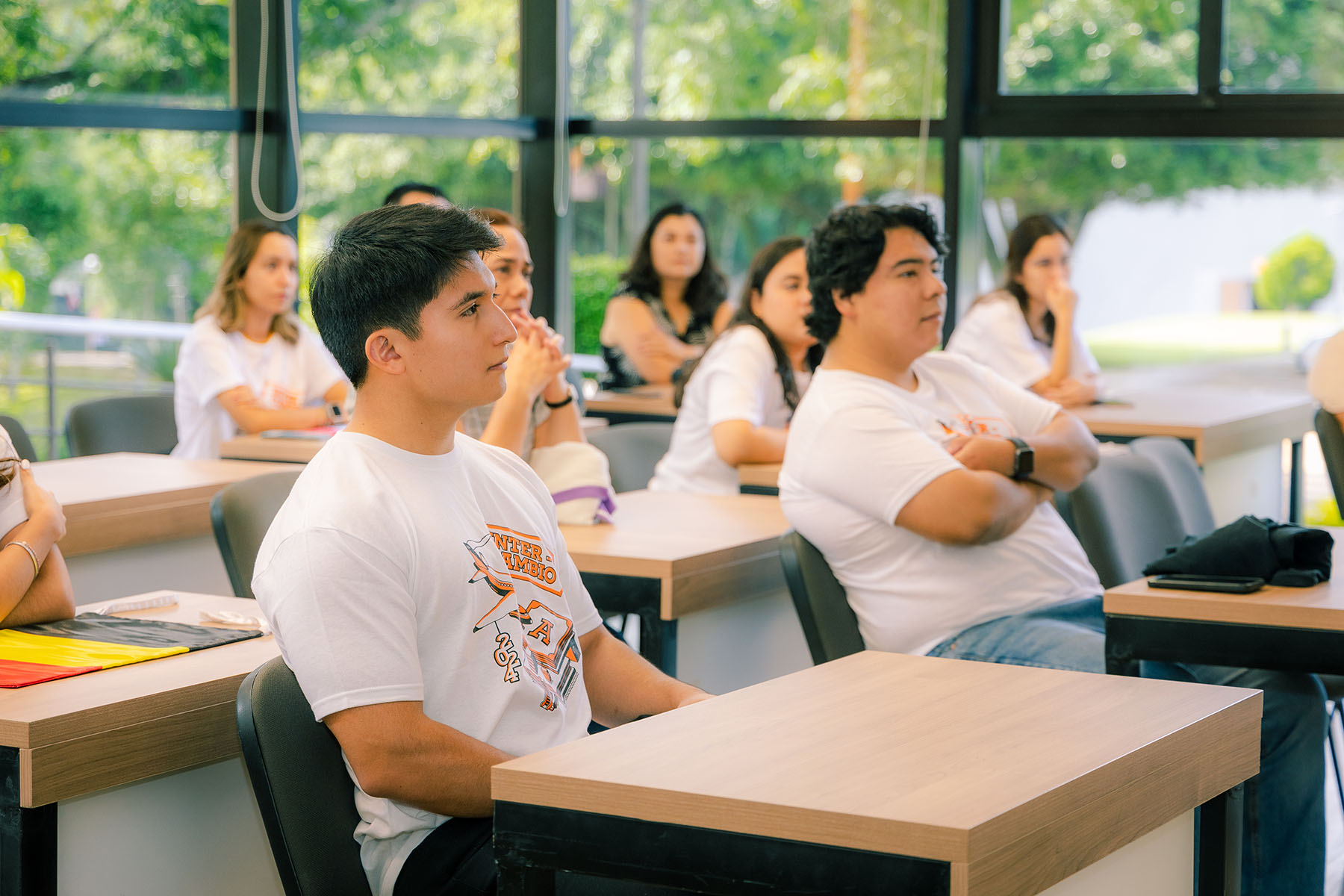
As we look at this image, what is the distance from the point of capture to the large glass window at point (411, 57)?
5664mm

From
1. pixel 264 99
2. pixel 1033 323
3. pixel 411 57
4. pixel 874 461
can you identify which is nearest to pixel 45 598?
pixel 874 461

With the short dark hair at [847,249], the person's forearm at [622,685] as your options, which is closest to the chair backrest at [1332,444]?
the short dark hair at [847,249]

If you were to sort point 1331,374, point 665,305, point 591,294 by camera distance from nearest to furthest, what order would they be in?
point 1331,374, point 665,305, point 591,294

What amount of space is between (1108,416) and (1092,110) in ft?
6.21

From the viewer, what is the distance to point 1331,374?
3.34 metres

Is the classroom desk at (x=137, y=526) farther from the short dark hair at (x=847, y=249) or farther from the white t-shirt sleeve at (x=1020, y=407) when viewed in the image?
the white t-shirt sleeve at (x=1020, y=407)

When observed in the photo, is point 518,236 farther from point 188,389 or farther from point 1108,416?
point 1108,416

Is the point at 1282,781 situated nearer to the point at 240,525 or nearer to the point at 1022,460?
the point at 1022,460

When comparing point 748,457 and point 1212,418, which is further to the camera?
point 1212,418

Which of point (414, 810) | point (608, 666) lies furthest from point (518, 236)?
point (414, 810)

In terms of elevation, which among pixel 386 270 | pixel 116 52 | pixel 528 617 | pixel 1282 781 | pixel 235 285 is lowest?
pixel 1282 781

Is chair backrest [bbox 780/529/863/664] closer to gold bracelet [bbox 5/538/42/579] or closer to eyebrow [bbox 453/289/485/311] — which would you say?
eyebrow [bbox 453/289/485/311]

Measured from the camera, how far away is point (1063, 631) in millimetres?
2566

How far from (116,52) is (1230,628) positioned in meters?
4.03
